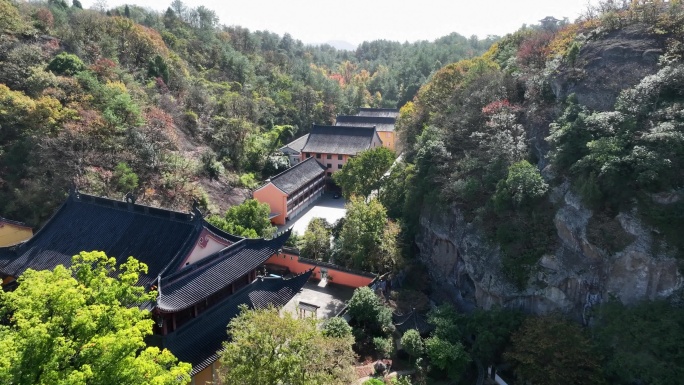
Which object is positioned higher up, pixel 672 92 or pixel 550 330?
pixel 672 92

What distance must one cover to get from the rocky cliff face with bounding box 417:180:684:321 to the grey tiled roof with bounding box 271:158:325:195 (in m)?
16.3

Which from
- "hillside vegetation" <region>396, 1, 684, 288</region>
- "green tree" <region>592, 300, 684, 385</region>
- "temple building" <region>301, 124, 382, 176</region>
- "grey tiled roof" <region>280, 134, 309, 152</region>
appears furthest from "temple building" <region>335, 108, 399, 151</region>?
"green tree" <region>592, 300, 684, 385</region>

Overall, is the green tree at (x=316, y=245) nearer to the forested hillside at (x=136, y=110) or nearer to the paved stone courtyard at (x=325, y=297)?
the paved stone courtyard at (x=325, y=297)

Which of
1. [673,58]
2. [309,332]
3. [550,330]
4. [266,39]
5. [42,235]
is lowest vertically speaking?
[550,330]

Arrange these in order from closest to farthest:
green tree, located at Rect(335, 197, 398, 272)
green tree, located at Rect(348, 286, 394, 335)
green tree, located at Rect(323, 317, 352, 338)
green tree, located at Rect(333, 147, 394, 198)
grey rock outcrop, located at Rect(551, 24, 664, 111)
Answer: green tree, located at Rect(323, 317, 352, 338) < green tree, located at Rect(348, 286, 394, 335) < grey rock outcrop, located at Rect(551, 24, 664, 111) < green tree, located at Rect(335, 197, 398, 272) < green tree, located at Rect(333, 147, 394, 198)

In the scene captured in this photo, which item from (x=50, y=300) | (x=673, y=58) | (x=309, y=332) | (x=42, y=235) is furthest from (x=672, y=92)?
(x=42, y=235)

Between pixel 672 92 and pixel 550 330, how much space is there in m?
13.8

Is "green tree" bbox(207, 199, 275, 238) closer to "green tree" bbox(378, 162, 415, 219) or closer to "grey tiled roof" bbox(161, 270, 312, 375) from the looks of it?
"green tree" bbox(378, 162, 415, 219)

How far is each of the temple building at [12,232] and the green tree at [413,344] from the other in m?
21.7

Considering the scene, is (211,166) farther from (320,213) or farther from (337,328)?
(337,328)

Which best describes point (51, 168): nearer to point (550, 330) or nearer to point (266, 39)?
point (550, 330)

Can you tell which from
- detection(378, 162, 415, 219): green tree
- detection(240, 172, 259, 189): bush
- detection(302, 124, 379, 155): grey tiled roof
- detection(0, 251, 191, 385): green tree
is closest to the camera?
detection(0, 251, 191, 385): green tree

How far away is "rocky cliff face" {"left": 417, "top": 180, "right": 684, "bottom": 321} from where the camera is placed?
1836cm

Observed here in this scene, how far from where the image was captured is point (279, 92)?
61812 millimetres
